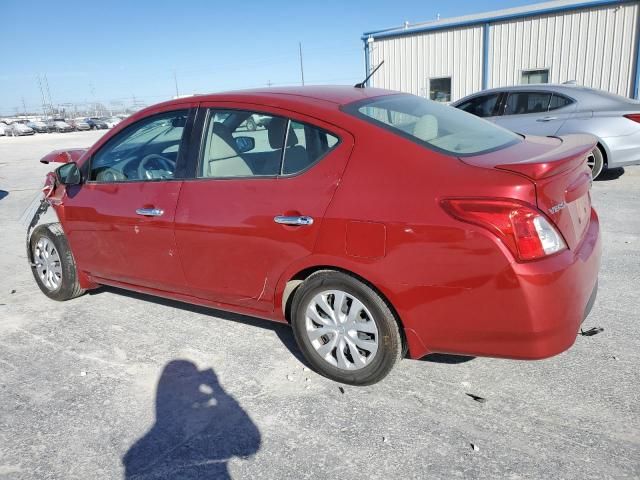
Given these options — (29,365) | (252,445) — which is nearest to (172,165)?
(29,365)

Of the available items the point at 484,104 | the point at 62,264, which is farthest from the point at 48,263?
the point at 484,104

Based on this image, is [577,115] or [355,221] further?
[577,115]

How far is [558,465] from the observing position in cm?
232

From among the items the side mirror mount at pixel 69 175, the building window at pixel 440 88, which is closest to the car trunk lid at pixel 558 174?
the side mirror mount at pixel 69 175

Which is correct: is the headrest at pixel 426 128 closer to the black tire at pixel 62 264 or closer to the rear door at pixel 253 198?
the rear door at pixel 253 198

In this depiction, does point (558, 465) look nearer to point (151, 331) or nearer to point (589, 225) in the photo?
point (589, 225)

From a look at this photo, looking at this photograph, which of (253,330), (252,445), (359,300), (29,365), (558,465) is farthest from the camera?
(253,330)

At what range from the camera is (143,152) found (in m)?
3.95

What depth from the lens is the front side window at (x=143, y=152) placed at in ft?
11.9

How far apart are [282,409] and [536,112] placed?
7450 millimetres

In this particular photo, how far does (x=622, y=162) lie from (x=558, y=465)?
6.92 m

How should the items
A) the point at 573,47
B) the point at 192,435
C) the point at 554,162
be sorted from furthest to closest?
the point at 573,47, the point at 192,435, the point at 554,162

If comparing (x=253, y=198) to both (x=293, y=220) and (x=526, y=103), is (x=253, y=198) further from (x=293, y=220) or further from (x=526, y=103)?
(x=526, y=103)

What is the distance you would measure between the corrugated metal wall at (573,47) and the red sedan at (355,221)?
39.1 ft
